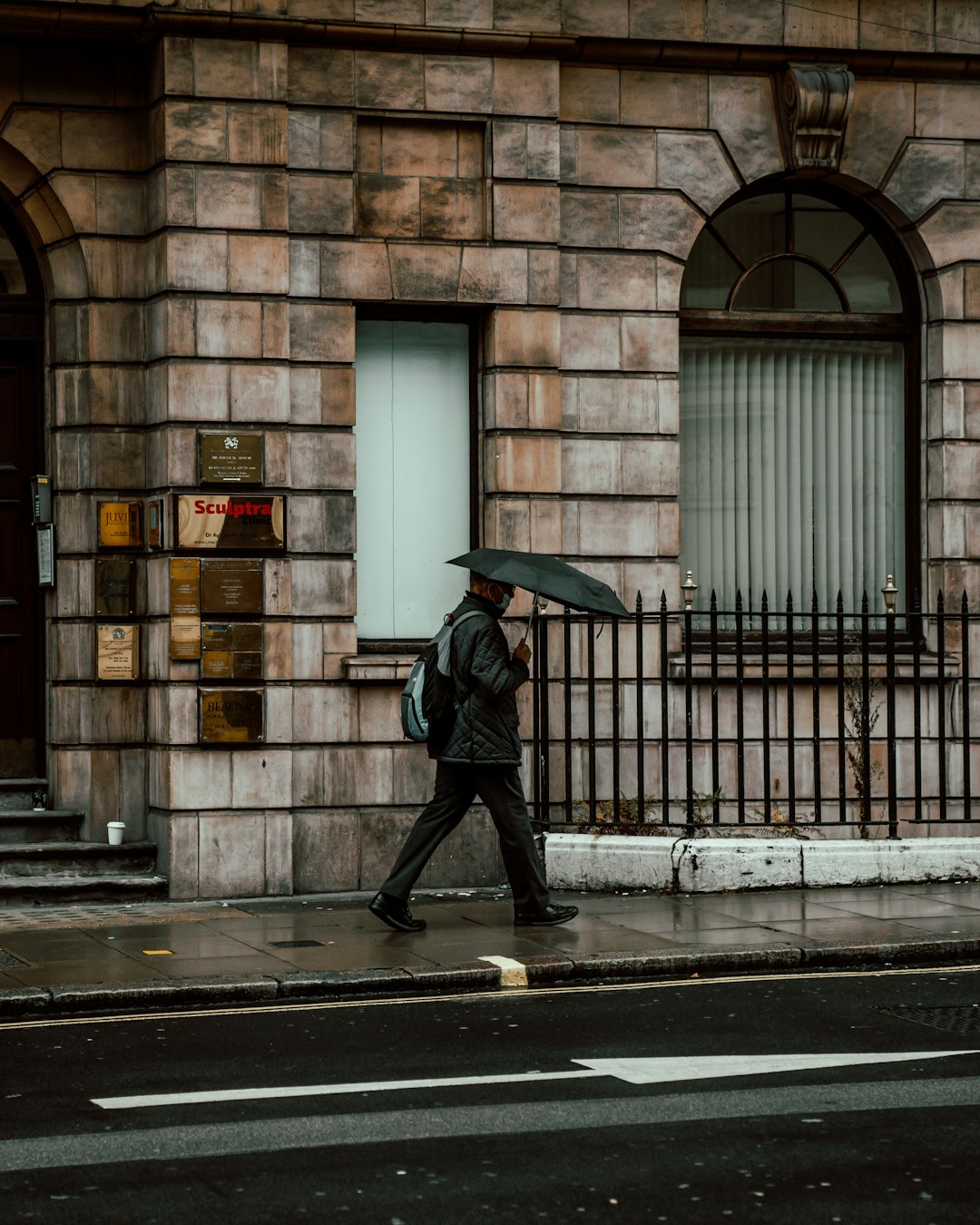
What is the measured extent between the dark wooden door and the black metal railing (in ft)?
11.4

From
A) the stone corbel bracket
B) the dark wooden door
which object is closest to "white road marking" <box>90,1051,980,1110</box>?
the dark wooden door

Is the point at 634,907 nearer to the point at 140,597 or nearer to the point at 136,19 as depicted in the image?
the point at 140,597

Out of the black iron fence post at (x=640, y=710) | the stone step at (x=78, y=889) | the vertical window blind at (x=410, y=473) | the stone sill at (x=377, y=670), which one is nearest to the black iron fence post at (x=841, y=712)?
the black iron fence post at (x=640, y=710)

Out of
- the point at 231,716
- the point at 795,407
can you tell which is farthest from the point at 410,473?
the point at 795,407

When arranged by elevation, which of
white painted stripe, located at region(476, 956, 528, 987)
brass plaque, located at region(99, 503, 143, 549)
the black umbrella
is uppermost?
brass plaque, located at region(99, 503, 143, 549)

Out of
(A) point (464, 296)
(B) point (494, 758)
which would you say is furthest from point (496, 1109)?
(A) point (464, 296)

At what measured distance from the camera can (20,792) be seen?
504 inches

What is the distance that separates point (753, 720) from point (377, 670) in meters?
2.81

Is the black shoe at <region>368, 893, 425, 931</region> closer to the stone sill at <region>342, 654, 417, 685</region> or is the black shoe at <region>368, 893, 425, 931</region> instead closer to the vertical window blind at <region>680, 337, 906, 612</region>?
the stone sill at <region>342, 654, 417, 685</region>

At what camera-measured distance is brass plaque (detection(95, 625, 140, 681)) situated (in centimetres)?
1260

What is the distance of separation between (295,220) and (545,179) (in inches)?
69.8

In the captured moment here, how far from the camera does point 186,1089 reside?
271 inches

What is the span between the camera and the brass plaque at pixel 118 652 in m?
12.6

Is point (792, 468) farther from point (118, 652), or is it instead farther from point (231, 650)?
point (118, 652)
